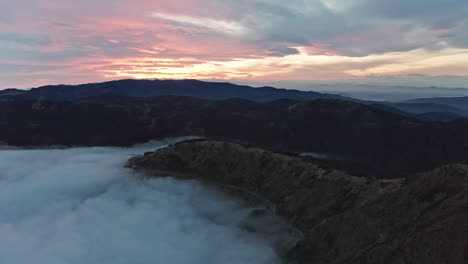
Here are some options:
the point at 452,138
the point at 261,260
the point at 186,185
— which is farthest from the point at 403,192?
the point at 452,138

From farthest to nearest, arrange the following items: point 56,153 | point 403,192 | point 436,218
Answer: point 56,153 < point 403,192 < point 436,218

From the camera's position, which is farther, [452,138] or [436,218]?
[452,138]

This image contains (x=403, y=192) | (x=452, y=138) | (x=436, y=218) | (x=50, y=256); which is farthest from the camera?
(x=452, y=138)

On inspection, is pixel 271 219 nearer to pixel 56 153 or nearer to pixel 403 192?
pixel 403 192

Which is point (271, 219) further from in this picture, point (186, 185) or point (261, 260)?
point (186, 185)

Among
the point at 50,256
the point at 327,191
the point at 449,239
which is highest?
the point at 449,239

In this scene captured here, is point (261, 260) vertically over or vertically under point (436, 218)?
under
